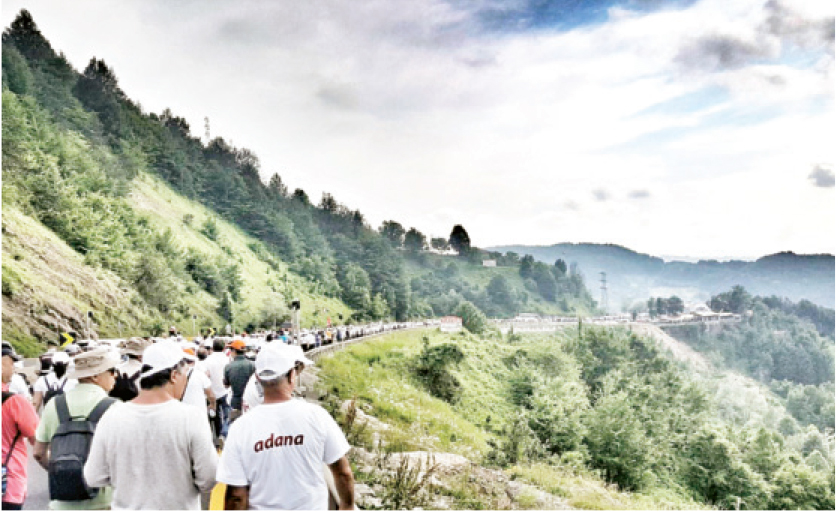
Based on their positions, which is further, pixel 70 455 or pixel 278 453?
pixel 70 455

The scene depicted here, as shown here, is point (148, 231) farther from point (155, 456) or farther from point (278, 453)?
point (278, 453)

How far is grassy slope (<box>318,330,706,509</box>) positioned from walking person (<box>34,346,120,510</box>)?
23.4ft

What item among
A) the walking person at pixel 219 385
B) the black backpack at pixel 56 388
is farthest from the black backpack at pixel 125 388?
the walking person at pixel 219 385

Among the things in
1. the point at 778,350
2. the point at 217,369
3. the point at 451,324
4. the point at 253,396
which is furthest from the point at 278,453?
the point at 778,350

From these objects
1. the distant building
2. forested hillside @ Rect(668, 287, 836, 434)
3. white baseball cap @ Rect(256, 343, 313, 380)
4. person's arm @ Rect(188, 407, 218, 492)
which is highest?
white baseball cap @ Rect(256, 343, 313, 380)

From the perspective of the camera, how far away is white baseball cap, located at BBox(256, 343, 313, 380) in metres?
2.75

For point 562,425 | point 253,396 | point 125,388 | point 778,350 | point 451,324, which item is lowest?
point 778,350

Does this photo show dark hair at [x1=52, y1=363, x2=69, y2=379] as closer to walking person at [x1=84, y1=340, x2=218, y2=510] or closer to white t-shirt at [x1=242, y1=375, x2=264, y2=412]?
white t-shirt at [x1=242, y1=375, x2=264, y2=412]

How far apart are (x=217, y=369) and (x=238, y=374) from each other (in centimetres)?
58

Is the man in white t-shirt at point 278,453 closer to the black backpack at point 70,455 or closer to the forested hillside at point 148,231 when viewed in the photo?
the black backpack at point 70,455

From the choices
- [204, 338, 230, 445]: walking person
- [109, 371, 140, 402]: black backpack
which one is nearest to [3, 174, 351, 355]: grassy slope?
[204, 338, 230, 445]: walking person

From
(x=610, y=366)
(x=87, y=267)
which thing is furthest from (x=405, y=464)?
(x=610, y=366)

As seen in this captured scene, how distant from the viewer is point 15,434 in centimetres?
364

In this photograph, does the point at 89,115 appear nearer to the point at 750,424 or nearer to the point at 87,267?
the point at 87,267
